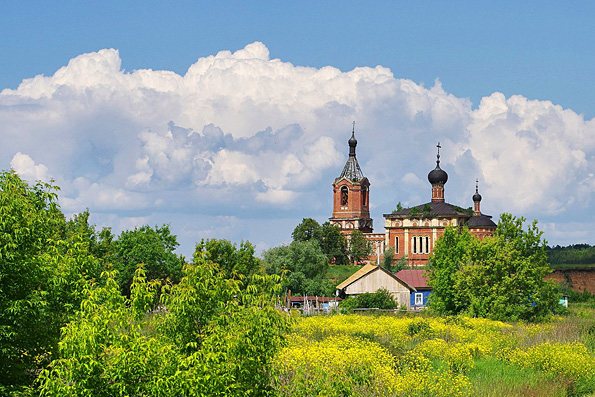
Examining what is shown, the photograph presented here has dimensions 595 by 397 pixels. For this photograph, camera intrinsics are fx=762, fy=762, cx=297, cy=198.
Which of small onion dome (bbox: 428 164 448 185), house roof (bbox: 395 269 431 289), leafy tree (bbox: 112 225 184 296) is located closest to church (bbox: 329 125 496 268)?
small onion dome (bbox: 428 164 448 185)

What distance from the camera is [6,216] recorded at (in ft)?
44.9

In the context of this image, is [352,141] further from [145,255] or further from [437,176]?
[145,255]

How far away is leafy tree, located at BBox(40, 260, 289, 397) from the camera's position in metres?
11.2

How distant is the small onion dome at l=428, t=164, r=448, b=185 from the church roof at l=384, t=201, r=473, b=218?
3980mm

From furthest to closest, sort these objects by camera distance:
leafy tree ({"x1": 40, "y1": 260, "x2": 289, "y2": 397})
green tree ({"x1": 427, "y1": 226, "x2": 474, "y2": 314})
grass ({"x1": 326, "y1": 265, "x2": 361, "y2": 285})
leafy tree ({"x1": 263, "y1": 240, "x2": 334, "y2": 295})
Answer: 1. grass ({"x1": 326, "y1": 265, "x2": 361, "y2": 285})
2. leafy tree ({"x1": 263, "y1": 240, "x2": 334, "y2": 295})
3. green tree ({"x1": 427, "y1": 226, "x2": 474, "y2": 314})
4. leafy tree ({"x1": 40, "y1": 260, "x2": 289, "y2": 397})

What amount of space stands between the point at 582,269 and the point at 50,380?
6613 centimetres

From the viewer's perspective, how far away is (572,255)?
93.2m

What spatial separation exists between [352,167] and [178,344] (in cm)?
10464

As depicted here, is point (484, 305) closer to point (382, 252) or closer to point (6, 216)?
point (6, 216)

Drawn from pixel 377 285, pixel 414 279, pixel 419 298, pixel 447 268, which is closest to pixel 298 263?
pixel 414 279

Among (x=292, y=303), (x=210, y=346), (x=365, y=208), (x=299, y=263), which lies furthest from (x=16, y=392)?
(x=365, y=208)

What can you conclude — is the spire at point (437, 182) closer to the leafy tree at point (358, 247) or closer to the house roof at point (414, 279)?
the leafy tree at point (358, 247)

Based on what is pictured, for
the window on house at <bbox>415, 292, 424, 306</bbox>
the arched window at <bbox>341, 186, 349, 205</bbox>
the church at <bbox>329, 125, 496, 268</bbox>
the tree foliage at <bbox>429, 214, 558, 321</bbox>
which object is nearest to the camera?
the tree foliage at <bbox>429, 214, 558, 321</bbox>

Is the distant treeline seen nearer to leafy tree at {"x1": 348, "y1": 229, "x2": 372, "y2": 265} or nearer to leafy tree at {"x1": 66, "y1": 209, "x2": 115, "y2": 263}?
leafy tree at {"x1": 348, "y1": 229, "x2": 372, "y2": 265}
